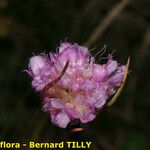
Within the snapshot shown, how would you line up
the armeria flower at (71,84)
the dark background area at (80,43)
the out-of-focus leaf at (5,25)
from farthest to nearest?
the out-of-focus leaf at (5,25) → the dark background area at (80,43) → the armeria flower at (71,84)

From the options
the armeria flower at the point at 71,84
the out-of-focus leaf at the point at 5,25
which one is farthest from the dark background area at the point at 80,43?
the armeria flower at the point at 71,84

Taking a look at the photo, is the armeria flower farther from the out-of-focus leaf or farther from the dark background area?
the out-of-focus leaf

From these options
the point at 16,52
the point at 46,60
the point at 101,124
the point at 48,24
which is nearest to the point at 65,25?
the point at 48,24

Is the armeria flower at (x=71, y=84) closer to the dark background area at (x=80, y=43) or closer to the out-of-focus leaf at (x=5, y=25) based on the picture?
the dark background area at (x=80, y=43)

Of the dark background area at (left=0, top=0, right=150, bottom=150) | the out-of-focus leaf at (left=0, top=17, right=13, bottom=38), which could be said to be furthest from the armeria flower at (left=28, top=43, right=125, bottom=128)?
the out-of-focus leaf at (left=0, top=17, right=13, bottom=38)

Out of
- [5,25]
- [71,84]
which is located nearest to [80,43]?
[5,25]

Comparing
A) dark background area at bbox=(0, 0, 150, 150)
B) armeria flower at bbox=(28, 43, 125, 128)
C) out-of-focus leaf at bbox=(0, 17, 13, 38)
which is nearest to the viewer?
armeria flower at bbox=(28, 43, 125, 128)

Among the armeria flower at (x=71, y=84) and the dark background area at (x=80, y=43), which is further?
the dark background area at (x=80, y=43)

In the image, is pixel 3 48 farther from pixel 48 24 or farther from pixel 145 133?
pixel 145 133
